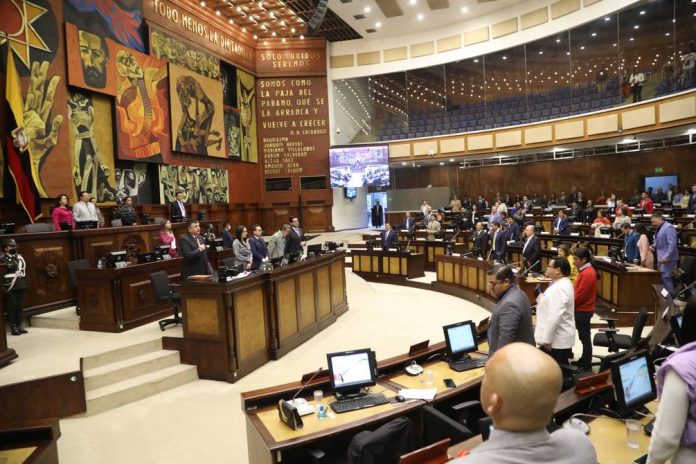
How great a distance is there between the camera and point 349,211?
19984 millimetres

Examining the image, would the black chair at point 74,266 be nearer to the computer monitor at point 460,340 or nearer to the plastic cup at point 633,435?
the computer monitor at point 460,340

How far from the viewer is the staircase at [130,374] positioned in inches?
192

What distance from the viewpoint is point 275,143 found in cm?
1786

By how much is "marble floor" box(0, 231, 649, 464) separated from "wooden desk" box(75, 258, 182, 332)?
7.1 inches

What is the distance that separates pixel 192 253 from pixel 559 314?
183 inches

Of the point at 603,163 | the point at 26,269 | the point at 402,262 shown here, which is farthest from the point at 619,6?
the point at 26,269

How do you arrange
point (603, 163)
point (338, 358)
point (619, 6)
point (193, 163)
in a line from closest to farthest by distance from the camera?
point (338, 358) → point (619, 6) → point (193, 163) → point (603, 163)

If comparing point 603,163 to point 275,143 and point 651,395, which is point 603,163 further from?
point 651,395

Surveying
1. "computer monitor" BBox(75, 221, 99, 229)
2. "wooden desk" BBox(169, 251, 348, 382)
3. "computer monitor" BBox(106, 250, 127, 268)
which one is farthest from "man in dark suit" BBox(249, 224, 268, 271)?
"computer monitor" BBox(75, 221, 99, 229)

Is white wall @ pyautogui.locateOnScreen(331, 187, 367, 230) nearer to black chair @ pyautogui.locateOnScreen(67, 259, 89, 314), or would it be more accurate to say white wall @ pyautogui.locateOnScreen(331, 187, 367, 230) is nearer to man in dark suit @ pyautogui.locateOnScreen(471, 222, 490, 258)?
man in dark suit @ pyautogui.locateOnScreen(471, 222, 490, 258)

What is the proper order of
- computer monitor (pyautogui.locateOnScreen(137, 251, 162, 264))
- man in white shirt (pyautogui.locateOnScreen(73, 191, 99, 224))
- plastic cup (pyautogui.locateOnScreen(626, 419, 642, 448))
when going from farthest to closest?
man in white shirt (pyautogui.locateOnScreen(73, 191, 99, 224)) → computer monitor (pyautogui.locateOnScreen(137, 251, 162, 264)) → plastic cup (pyautogui.locateOnScreen(626, 419, 642, 448))

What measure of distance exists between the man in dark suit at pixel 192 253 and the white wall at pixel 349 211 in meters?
12.2

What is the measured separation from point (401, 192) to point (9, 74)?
15.8m

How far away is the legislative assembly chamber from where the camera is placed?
301 cm
